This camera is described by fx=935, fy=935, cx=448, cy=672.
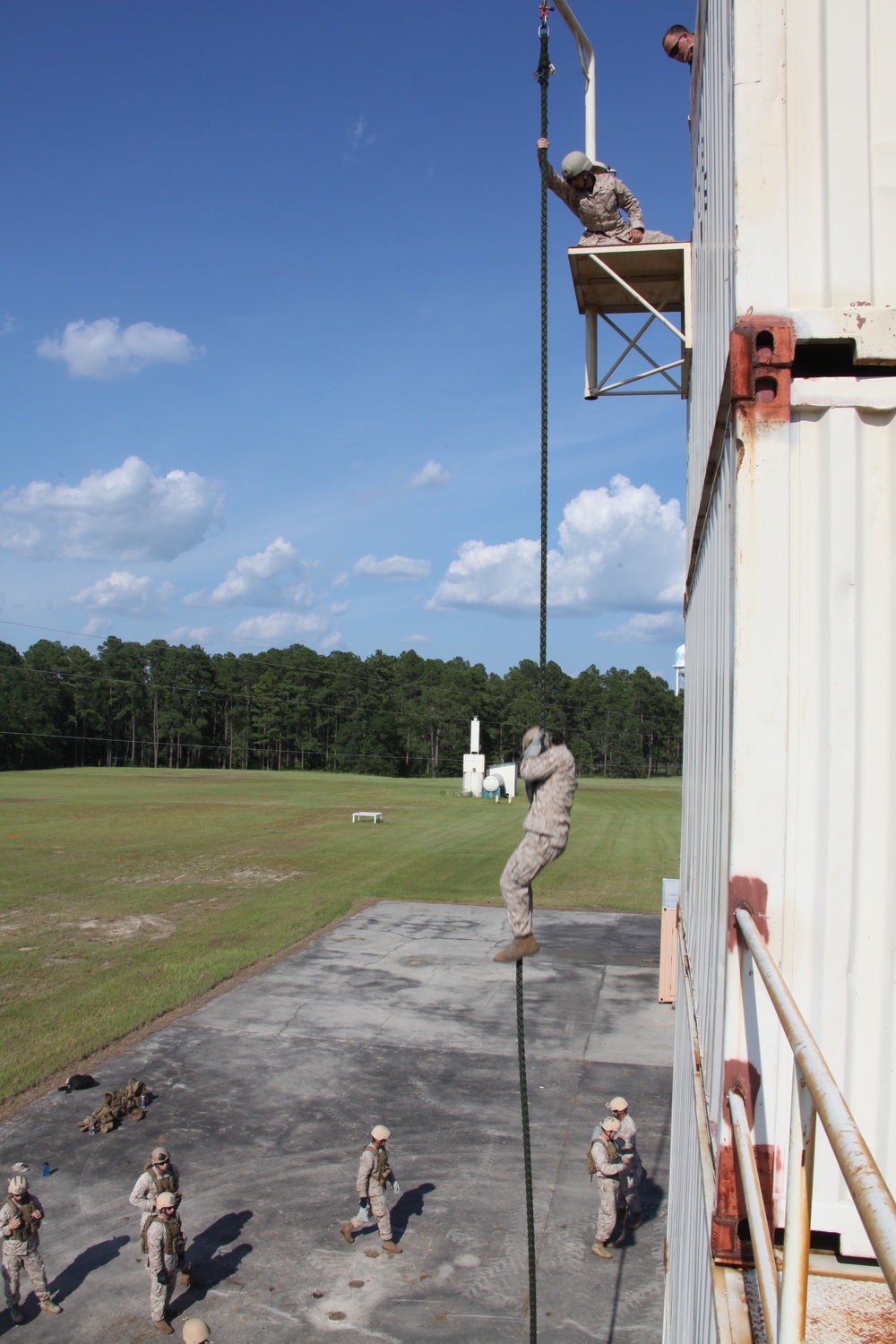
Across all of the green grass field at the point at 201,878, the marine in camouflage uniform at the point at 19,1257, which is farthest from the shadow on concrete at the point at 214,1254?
the green grass field at the point at 201,878

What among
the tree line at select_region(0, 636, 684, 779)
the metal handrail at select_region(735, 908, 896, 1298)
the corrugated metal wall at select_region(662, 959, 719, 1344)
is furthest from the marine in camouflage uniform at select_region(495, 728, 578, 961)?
the tree line at select_region(0, 636, 684, 779)

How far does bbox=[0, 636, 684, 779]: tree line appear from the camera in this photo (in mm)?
103812

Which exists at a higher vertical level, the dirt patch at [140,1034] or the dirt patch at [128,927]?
the dirt patch at [140,1034]

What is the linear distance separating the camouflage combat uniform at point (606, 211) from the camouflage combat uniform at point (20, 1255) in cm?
1220

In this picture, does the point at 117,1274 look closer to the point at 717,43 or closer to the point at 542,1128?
the point at 542,1128

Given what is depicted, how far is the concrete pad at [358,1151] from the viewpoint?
9.55 m

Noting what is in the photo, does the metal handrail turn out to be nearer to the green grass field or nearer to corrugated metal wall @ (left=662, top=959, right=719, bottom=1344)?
corrugated metal wall @ (left=662, top=959, right=719, bottom=1344)

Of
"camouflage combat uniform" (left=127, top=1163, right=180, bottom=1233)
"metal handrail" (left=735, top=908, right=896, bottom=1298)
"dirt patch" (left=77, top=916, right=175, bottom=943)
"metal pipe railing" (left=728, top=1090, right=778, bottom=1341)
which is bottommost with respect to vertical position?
"dirt patch" (left=77, top=916, right=175, bottom=943)

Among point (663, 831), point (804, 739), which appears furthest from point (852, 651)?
point (663, 831)

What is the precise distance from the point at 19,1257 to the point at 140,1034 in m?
8.08

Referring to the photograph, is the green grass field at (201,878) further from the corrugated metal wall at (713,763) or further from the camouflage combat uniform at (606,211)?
the camouflage combat uniform at (606,211)

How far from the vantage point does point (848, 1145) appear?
1.80 meters

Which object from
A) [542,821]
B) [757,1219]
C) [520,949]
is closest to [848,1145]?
[757,1219]

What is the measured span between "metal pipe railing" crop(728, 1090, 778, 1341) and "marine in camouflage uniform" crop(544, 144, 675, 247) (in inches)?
392
